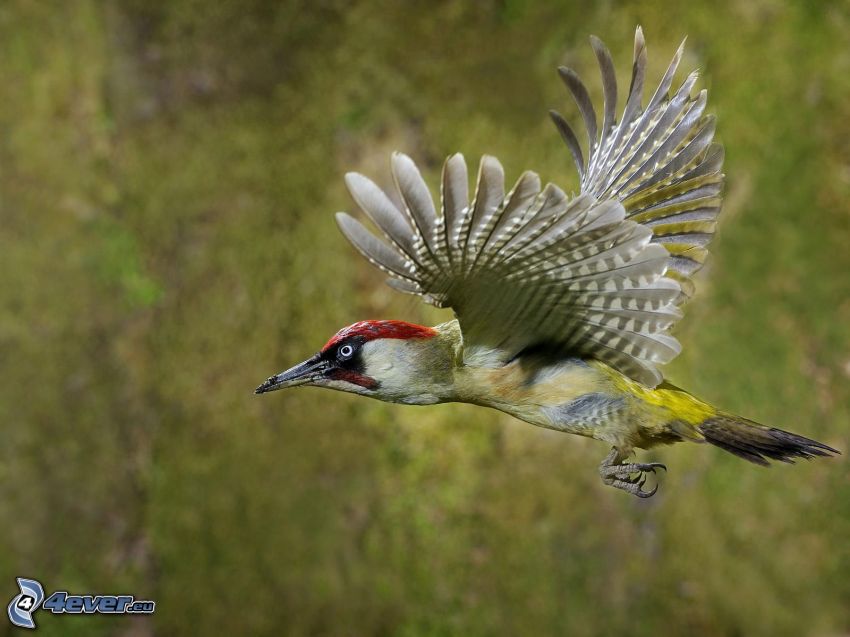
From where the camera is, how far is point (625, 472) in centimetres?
286

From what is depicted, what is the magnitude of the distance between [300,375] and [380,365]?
0.74 ft

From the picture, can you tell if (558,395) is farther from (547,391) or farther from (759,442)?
(759,442)

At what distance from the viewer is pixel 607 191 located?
3.35 metres

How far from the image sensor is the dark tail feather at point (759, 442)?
107 inches

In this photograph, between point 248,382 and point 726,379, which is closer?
point 726,379

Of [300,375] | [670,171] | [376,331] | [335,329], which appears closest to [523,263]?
[376,331]

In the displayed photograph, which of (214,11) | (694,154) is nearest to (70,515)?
(214,11)

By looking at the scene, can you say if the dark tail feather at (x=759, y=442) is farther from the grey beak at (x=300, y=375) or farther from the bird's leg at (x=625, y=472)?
the grey beak at (x=300, y=375)

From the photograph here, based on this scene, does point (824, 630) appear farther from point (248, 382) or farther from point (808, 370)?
point (248, 382)

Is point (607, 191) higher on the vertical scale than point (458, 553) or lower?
higher

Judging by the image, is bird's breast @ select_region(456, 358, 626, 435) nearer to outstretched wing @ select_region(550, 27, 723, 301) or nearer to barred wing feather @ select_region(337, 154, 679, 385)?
barred wing feather @ select_region(337, 154, 679, 385)

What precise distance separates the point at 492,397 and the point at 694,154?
1.09 metres

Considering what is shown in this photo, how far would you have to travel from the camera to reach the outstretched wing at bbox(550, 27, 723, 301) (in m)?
3.27

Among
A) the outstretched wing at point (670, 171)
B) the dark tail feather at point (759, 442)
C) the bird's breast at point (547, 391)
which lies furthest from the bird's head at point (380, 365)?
the outstretched wing at point (670, 171)
